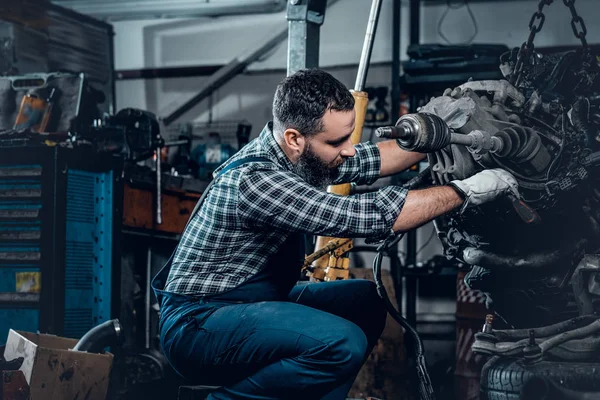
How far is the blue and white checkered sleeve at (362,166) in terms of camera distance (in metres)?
2.24

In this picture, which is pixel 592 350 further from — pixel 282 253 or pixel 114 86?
pixel 114 86

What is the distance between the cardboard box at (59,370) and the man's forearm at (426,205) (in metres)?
1.39

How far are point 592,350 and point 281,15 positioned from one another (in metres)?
3.98

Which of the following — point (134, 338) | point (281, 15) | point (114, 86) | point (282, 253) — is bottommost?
point (134, 338)

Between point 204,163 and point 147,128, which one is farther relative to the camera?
point 204,163

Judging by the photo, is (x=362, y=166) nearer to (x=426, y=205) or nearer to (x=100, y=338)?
(x=426, y=205)

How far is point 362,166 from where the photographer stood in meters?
2.26

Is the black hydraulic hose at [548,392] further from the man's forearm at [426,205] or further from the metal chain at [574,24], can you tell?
the metal chain at [574,24]

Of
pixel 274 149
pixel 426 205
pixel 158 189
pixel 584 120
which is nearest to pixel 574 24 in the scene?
pixel 584 120

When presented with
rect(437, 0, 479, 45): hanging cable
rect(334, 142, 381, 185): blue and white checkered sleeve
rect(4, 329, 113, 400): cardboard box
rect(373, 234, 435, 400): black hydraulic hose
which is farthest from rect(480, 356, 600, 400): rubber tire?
rect(437, 0, 479, 45): hanging cable

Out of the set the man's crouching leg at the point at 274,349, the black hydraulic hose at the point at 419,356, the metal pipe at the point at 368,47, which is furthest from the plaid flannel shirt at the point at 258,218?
the metal pipe at the point at 368,47

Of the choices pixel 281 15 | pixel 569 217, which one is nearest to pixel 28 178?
pixel 569 217

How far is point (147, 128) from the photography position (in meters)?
3.78

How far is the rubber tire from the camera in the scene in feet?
6.77
